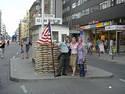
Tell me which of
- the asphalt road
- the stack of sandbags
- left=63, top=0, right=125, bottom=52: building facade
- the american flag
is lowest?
the asphalt road

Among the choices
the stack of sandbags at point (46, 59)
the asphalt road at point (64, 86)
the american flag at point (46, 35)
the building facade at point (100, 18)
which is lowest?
the asphalt road at point (64, 86)

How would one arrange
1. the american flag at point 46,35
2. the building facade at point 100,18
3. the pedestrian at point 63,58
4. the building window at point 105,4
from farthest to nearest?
the building window at point 105,4 < the building facade at point 100,18 < the american flag at point 46,35 < the pedestrian at point 63,58

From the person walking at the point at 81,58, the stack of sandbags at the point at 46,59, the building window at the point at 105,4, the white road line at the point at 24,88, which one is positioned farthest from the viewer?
the building window at the point at 105,4

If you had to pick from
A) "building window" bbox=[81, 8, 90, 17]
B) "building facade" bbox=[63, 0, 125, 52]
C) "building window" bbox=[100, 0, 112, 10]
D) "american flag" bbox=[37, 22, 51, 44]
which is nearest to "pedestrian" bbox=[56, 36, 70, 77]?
"american flag" bbox=[37, 22, 51, 44]

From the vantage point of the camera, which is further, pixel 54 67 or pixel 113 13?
pixel 113 13

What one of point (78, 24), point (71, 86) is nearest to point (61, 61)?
point (71, 86)

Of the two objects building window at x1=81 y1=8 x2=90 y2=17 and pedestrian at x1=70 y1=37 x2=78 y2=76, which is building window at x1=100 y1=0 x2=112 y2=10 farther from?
pedestrian at x1=70 y1=37 x2=78 y2=76

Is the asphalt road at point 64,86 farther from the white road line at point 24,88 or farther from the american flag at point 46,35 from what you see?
the american flag at point 46,35

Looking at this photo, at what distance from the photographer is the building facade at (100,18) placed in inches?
2063

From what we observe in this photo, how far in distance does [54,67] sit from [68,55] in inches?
33.8

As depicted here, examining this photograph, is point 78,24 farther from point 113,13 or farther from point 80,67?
point 80,67

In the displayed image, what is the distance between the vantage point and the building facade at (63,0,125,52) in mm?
52388

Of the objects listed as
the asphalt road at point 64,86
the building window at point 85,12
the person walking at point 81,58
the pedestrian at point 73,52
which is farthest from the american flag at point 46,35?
the building window at point 85,12

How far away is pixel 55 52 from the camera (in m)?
19.1
